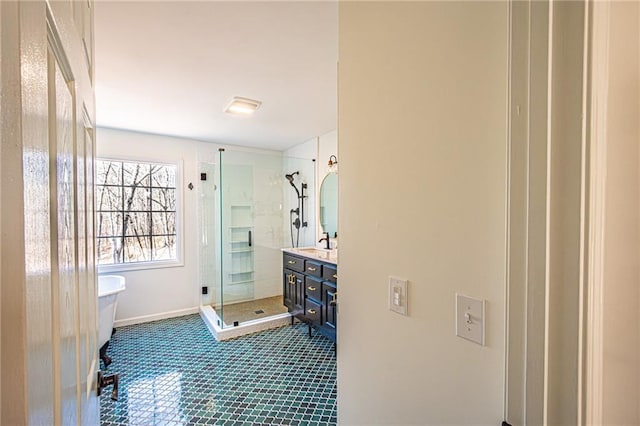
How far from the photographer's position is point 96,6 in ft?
4.59

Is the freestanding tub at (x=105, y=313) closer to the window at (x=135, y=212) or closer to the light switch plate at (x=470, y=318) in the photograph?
the window at (x=135, y=212)

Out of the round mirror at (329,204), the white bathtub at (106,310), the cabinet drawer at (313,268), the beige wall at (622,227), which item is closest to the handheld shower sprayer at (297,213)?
the round mirror at (329,204)

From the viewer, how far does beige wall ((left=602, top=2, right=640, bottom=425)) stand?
1.56 ft

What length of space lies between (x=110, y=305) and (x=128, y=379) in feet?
2.18

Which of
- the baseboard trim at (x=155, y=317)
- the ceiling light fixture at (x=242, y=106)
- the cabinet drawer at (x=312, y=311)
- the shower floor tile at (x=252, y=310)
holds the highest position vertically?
the ceiling light fixture at (x=242, y=106)

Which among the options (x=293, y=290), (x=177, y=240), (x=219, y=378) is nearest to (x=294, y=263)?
(x=293, y=290)

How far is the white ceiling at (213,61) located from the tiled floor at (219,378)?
236cm

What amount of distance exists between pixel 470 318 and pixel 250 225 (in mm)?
3616

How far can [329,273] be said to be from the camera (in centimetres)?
285

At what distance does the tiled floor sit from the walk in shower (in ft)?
1.92

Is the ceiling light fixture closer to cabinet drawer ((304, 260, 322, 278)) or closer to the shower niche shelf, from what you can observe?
the shower niche shelf

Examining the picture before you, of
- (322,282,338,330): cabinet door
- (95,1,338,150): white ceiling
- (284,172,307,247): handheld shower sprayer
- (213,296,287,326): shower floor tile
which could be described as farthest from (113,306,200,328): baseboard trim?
(95,1,338,150): white ceiling

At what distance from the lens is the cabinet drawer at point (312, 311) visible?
298cm

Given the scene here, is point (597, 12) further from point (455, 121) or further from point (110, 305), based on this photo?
point (110, 305)
